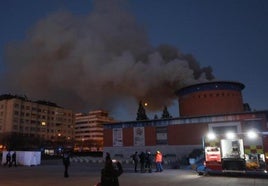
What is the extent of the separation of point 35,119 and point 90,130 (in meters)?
48.1

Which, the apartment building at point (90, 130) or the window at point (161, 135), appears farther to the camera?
the apartment building at point (90, 130)

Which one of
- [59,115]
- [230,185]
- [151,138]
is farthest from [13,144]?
[230,185]

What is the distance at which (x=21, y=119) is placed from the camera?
113 metres

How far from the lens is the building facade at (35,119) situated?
358ft

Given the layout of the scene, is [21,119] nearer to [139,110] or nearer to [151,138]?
[139,110]

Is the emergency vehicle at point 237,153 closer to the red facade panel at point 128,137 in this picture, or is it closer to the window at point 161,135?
the window at point 161,135

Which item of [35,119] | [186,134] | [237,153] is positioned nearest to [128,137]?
[186,134]

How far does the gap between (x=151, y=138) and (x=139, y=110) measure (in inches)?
1119

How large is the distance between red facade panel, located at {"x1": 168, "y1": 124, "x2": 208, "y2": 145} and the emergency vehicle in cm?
2393

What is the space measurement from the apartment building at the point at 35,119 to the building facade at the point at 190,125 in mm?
68748

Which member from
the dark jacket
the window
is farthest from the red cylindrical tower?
the dark jacket

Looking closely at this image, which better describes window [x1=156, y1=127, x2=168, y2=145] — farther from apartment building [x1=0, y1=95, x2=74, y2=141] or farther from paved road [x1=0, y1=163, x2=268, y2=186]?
apartment building [x1=0, y1=95, x2=74, y2=141]

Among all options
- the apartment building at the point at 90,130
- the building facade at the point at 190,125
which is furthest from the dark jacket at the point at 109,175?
the apartment building at the point at 90,130

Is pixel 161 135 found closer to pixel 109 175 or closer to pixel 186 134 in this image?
pixel 186 134
